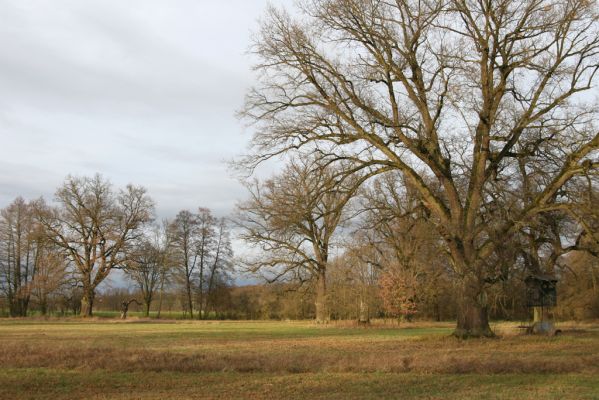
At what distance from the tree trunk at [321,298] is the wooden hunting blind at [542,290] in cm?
2143

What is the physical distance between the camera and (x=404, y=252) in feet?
167

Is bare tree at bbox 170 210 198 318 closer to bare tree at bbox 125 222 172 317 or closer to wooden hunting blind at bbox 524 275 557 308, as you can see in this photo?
bare tree at bbox 125 222 172 317

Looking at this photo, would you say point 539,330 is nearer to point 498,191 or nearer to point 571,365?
point 498,191

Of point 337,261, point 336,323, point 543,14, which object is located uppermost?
point 543,14

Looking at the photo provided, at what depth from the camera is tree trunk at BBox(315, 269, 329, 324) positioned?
49.4 m

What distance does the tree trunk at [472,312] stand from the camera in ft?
74.7

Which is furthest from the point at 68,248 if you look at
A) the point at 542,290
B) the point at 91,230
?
the point at 542,290

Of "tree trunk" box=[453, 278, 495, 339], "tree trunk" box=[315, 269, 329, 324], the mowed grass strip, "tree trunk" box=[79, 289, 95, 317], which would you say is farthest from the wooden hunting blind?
"tree trunk" box=[79, 289, 95, 317]

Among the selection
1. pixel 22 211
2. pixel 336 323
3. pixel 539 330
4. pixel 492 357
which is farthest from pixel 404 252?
pixel 22 211

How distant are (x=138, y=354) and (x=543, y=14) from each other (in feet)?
58.8

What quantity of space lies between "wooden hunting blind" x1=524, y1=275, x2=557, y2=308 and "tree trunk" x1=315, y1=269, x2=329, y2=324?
21.4 meters

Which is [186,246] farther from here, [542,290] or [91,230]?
[542,290]

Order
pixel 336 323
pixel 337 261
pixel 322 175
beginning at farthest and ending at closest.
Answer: pixel 337 261, pixel 336 323, pixel 322 175

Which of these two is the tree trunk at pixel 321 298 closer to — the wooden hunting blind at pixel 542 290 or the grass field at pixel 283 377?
the wooden hunting blind at pixel 542 290
